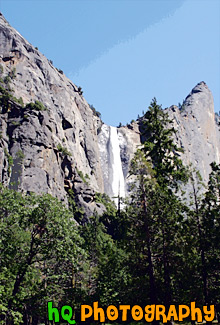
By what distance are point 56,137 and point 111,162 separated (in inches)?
1343

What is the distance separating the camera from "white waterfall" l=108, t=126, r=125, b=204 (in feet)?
298

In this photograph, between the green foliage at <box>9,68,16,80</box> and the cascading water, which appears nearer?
the green foliage at <box>9,68,16,80</box>

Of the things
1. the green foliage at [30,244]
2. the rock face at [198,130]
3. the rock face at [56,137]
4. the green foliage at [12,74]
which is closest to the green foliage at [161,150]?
the green foliage at [30,244]

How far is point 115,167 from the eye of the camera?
3839 inches

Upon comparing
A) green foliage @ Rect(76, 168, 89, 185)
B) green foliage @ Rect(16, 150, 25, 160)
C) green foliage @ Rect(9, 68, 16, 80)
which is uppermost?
green foliage @ Rect(9, 68, 16, 80)

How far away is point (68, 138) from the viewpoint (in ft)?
246

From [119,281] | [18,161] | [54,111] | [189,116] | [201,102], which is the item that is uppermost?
[201,102]

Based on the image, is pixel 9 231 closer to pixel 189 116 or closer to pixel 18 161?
pixel 18 161

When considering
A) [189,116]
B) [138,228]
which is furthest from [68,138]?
[189,116]

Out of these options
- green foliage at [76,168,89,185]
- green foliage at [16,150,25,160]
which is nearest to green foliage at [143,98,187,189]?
green foliage at [16,150,25,160]

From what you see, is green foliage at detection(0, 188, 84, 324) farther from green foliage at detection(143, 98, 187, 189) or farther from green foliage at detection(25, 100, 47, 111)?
green foliage at detection(25, 100, 47, 111)

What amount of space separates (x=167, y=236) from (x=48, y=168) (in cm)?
3802

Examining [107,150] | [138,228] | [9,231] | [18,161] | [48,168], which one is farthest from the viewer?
[107,150]

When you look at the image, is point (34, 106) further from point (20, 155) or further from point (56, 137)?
point (20, 155)
